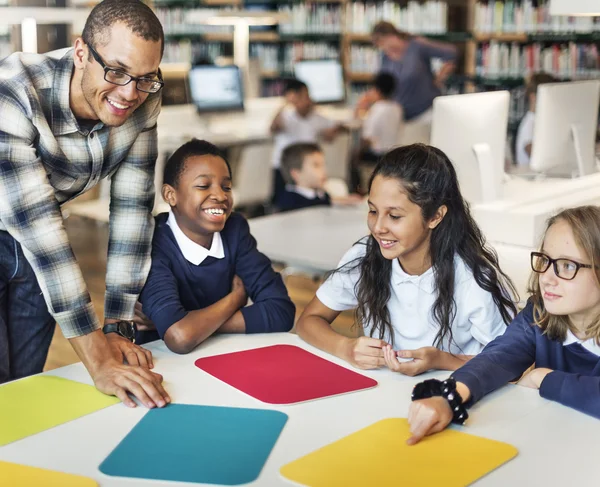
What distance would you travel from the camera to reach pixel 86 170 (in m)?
1.75

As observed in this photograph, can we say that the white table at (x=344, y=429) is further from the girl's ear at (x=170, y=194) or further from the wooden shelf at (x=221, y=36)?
the wooden shelf at (x=221, y=36)

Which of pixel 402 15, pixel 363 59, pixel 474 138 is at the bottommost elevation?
pixel 474 138

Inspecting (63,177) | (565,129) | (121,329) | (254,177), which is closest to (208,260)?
(121,329)

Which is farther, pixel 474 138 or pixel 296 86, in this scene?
pixel 296 86

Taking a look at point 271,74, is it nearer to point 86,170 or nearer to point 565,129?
point 565,129

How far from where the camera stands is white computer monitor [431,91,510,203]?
2.69 meters

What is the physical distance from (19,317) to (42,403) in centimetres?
46

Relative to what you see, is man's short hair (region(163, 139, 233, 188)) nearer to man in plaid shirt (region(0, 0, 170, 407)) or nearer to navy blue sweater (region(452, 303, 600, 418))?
man in plaid shirt (region(0, 0, 170, 407))

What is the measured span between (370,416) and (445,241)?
0.55m

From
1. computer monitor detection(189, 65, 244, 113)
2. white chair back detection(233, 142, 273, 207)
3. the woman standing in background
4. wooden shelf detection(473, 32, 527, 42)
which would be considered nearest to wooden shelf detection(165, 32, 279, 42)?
the woman standing in background

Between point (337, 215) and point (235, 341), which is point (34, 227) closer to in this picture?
point (235, 341)

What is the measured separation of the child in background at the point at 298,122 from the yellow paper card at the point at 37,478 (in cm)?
464

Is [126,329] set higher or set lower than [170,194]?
lower

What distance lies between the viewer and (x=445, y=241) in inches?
71.9
